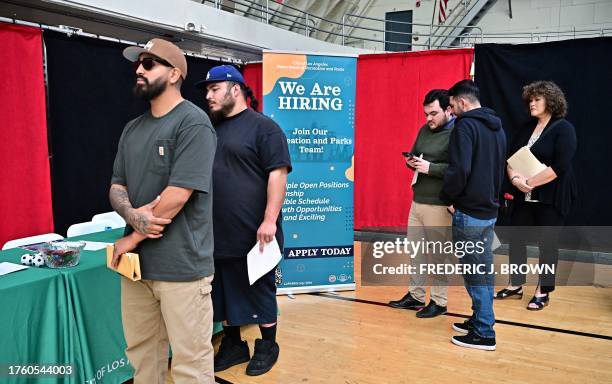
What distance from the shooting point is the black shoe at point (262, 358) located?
2.42 metres

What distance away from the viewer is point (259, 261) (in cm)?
232

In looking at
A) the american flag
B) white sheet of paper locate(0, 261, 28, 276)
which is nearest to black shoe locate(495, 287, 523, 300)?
white sheet of paper locate(0, 261, 28, 276)

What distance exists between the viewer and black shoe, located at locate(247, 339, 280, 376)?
242cm

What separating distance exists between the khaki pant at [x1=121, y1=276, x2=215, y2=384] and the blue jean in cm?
158

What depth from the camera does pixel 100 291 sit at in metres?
2.04

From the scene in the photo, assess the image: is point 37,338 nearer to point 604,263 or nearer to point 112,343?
point 112,343

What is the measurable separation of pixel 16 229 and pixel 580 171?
517 cm

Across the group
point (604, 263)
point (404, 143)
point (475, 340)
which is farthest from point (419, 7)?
point (475, 340)

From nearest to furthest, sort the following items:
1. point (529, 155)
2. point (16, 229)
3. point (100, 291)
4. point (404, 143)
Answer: point (100, 291) → point (529, 155) → point (16, 229) → point (404, 143)

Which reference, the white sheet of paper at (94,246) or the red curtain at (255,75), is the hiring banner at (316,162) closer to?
the white sheet of paper at (94,246)

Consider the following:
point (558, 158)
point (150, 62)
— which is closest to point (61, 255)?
point (150, 62)

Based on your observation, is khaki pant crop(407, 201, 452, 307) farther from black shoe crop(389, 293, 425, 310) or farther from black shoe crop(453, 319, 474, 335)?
black shoe crop(453, 319, 474, 335)

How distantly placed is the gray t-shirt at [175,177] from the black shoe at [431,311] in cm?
205

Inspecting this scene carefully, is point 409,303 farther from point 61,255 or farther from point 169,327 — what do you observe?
point 61,255
